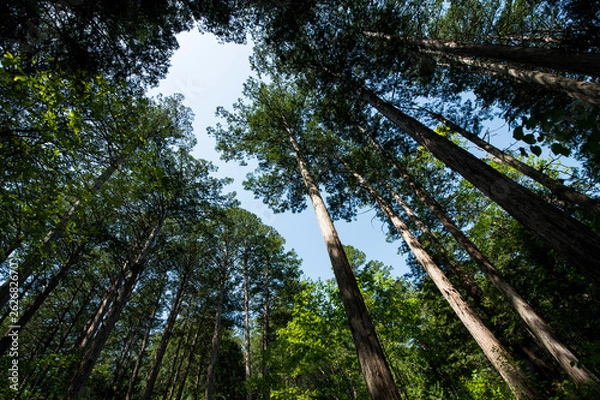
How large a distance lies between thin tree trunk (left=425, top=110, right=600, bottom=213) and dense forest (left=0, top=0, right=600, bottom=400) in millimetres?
98

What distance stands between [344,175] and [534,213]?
8535 millimetres

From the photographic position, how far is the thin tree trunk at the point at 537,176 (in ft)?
20.7

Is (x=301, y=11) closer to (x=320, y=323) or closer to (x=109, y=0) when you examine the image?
(x=109, y=0)

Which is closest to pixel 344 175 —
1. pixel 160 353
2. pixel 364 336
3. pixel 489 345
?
pixel 489 345

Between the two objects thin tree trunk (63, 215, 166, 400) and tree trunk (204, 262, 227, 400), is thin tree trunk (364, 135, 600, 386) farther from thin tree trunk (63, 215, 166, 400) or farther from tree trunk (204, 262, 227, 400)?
tree trunk (204, 262, 227, 400)

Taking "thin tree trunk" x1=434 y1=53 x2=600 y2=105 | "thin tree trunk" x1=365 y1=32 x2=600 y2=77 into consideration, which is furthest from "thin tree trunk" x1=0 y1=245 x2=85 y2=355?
"thin tree trunk" x1=434 y1=53 x2=600 y2=105

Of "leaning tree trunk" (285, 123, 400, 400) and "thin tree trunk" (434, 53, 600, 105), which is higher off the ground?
"thin tree trunk" (434, 53, 600, 105)

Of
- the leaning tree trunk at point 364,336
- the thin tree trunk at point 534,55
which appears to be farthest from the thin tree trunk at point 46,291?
the thin tree trunk at point 534,55

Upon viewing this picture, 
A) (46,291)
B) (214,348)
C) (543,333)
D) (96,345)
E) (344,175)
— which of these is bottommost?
(543,333)

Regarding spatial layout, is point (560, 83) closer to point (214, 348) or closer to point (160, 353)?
point (214, 348)

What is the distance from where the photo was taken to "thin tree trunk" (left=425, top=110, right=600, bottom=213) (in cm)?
632

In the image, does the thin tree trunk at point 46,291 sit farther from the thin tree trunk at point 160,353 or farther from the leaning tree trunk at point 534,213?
the leaning tree trunk at point 534,213

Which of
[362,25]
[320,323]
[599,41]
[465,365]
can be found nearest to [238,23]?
[362,25]

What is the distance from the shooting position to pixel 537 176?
7.54m
